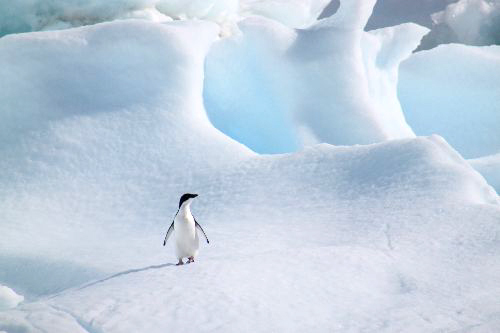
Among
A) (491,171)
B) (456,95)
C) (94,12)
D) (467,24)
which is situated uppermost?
(94,12)

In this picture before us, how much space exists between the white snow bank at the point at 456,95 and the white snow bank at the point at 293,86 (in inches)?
78.1

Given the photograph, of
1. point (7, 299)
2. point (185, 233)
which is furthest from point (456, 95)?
point (7, 299)

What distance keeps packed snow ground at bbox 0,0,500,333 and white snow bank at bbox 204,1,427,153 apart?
0.08ft

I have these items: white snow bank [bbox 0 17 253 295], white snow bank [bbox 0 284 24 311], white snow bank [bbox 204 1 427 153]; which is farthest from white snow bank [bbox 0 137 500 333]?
white snow bank [bbox 204 1 427 153]

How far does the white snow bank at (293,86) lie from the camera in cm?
512

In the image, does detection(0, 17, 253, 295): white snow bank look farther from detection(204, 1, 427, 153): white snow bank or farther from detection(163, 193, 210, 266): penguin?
detection(204, 1, 427, 153): white snow bank

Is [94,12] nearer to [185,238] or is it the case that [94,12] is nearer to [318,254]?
[185,238]

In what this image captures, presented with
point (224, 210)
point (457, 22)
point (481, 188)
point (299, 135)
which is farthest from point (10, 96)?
point (457, 22)

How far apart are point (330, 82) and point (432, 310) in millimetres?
3586

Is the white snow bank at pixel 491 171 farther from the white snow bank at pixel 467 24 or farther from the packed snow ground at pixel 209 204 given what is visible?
the white snow bank at pixel 467 24

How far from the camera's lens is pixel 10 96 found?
399cm

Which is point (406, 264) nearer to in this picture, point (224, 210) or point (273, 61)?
point (224, 210)

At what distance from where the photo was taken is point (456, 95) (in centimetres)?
733

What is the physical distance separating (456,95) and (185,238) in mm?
5660
